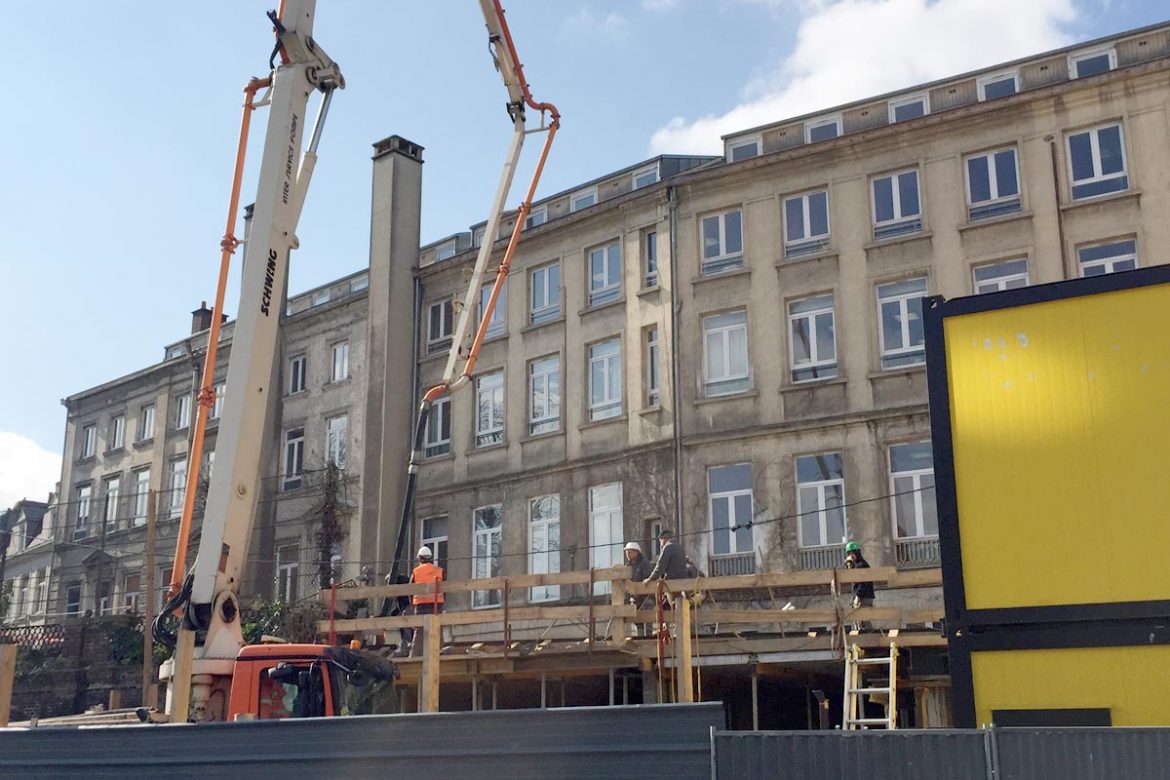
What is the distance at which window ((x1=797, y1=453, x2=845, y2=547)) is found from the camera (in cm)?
2561

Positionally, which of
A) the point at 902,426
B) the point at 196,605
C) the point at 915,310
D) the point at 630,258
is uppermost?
the point at 630,258

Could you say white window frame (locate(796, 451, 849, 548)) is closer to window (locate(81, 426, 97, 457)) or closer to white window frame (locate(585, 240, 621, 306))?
white window frame (locate(585, 240, 621, 306))

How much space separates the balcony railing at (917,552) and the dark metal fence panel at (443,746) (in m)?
16.1

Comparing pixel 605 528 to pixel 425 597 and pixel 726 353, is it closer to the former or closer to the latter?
pixel 726 353

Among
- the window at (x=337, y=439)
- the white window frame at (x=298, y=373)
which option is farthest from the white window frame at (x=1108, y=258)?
the white window frame at (x=298, y=373)

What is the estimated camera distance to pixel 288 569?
123 feet

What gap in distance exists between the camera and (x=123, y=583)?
44188mm

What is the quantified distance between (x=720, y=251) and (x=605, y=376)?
13.2ft

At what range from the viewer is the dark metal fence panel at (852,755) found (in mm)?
8656

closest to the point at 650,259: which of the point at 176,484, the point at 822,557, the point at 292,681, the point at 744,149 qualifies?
the point at 744,149

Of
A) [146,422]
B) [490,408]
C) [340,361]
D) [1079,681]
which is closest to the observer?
[1079,681]

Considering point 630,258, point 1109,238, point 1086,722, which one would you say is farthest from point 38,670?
point 1086,722

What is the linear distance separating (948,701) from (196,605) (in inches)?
397

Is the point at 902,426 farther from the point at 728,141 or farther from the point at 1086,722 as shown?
the point at 1086,722
